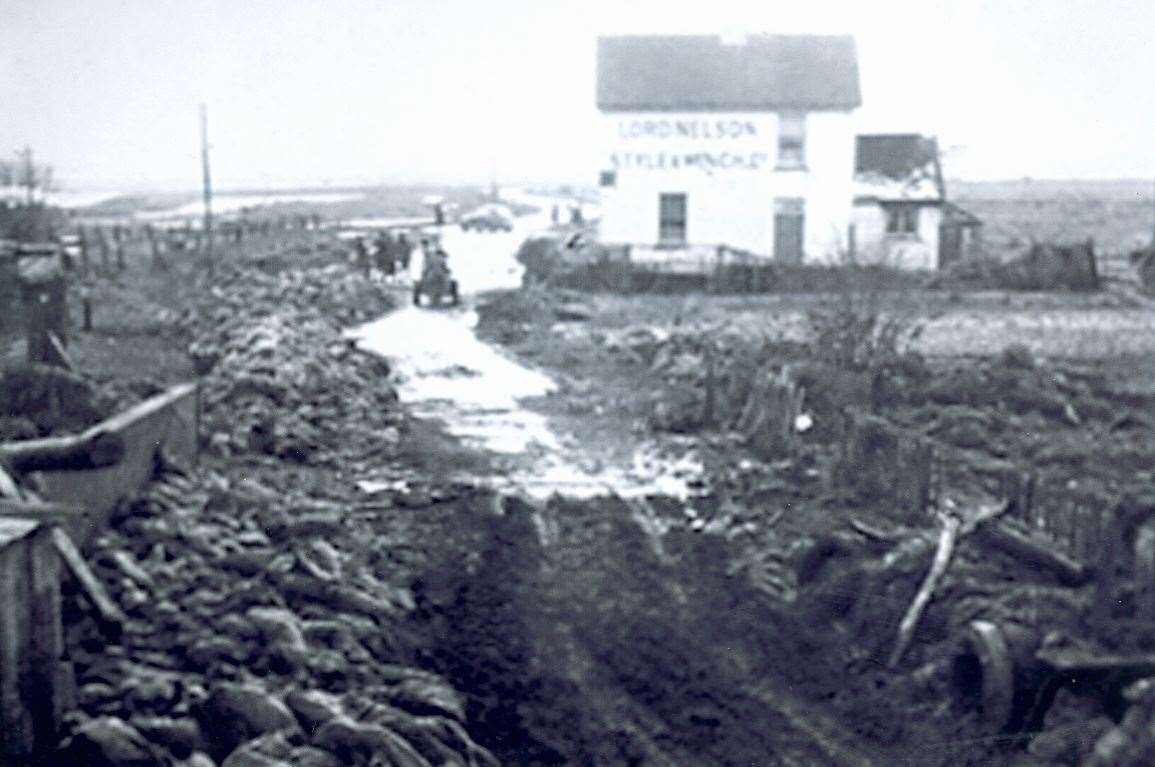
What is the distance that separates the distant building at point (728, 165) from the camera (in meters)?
35.2

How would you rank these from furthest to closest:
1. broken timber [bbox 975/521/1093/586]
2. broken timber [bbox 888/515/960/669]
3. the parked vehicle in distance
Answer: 1. the parked vehicle in distance
2. broken timber [bbox 975/521/1093/586]
3. broken timber [bbox 888/515/960/669]

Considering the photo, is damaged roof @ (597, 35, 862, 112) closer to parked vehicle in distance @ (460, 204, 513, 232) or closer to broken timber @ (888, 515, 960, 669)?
broken timber @ (888, 515, 960, 669)

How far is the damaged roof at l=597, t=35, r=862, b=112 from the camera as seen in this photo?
35.3 meters

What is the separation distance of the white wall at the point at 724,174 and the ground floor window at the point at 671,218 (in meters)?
0.13

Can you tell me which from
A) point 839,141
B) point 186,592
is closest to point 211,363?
point 186,592

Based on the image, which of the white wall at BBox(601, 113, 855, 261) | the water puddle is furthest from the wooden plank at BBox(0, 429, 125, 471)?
the white wall at BBox(601, 113, 855, 261)

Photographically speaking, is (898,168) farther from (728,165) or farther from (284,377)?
(284,377)

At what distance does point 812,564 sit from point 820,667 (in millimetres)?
1685

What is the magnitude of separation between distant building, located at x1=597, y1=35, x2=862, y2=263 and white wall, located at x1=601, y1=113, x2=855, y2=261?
0.03 m

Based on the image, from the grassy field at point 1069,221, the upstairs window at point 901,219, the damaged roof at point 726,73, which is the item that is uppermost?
the damaged roof at point 726,73

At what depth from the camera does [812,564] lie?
10195mm

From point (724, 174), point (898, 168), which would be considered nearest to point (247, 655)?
point (724, 174)

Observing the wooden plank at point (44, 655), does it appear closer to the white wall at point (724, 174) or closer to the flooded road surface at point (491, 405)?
the flooded road surface at point (491, 405)

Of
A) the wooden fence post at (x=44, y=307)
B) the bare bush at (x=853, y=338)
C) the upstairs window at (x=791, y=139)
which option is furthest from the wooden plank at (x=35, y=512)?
the upstairs window at (x=791, y=139)
